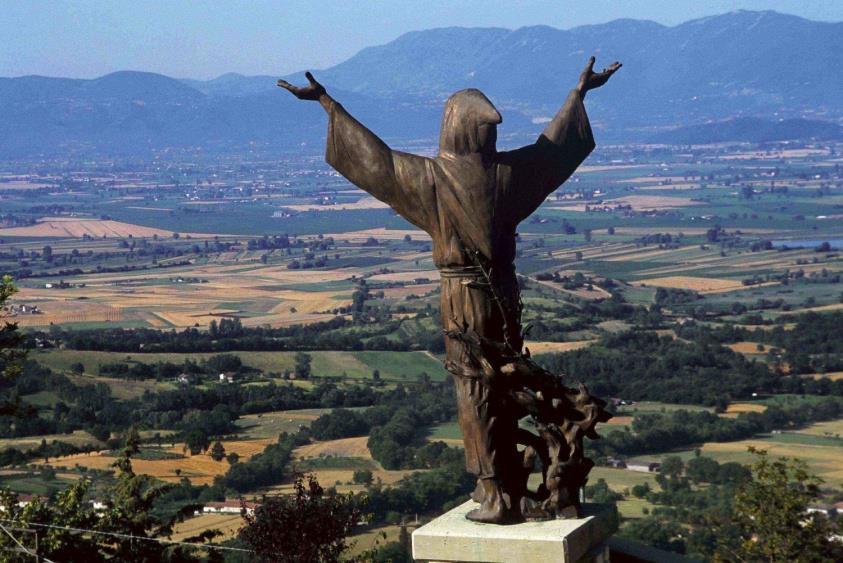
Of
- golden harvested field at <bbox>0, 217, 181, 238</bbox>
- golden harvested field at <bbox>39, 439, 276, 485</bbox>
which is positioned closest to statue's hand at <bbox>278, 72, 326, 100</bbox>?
golden harvested field at <bbox>39, 439, 276, 485</bbox>

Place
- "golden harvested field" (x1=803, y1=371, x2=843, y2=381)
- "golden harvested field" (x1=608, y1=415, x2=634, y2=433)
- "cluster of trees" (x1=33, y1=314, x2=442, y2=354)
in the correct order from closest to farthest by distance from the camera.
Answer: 1. "golden harvested field" (x1=608, y1=415, x2=634, y2=433)
2. "golden harvested field" (x1=803, y1=371, x2=843, y2=381)
3. "cluster of trees" (x1=33, y1=314, x2=442, y2=354)

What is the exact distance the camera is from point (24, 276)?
10044 centimetres

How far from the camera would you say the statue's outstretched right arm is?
776 centimetres

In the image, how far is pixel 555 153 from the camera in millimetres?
8102

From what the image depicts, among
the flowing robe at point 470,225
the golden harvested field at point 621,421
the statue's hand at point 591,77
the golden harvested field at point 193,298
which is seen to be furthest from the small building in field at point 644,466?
the golden harvested field at point 193,298

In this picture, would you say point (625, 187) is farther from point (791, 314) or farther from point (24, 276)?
point (791, 314)

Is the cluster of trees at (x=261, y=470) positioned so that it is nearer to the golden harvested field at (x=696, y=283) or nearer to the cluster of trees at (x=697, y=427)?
the cluster of trees at (x=697, y=427)

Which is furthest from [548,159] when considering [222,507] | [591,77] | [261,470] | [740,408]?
[740,408]

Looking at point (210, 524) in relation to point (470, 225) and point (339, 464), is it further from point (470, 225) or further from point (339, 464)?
point (470, 225)

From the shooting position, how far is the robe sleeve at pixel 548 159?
782 cm

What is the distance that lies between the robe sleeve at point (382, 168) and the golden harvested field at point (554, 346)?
4506 centimetres

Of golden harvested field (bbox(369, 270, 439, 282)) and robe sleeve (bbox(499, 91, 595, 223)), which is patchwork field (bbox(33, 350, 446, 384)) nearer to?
golden harvested field (bbox(369, 270, 439, 282))

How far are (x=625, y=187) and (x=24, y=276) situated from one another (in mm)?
94699

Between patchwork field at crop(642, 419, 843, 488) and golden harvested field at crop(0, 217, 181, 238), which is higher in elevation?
patchwork field at crop(642, 419, 843, 488)
